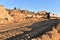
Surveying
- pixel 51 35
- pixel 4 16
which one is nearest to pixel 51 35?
pixel 51 35

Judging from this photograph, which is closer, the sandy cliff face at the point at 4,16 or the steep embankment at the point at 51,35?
the steep embankment at the point at 51,35

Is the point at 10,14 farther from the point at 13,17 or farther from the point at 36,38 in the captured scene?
the point at 36,38

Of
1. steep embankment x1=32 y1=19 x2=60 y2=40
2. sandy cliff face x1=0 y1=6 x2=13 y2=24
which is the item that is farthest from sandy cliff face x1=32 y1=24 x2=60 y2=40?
sandy cliff face x1=0 y1=6 x2=13 y2=24

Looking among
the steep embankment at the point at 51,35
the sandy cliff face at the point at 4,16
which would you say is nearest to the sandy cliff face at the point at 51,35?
the steep embankment at the point at 51,35

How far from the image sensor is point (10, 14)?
4012 centimetres

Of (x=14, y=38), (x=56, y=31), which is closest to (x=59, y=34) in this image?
(x=56, y=31)

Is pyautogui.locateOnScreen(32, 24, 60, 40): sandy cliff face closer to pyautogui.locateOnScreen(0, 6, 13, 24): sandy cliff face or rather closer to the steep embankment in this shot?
the steep embankment

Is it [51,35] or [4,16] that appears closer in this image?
[51,35]

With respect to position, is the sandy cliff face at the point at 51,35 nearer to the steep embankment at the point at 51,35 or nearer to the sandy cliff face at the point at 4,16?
the steep embankment at the point at 51,35

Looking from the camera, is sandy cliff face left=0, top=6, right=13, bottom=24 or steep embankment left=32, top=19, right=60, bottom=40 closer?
steep embankment left=32, top=19, right=60, bottom=40

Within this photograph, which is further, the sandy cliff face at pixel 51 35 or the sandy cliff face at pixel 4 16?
the sandy cliff face at pixel 4 16

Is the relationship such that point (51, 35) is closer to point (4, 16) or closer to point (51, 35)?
point (51, 35)

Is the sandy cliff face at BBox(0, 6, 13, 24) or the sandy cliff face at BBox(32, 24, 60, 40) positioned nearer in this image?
the sandy cliff face at BBox(32, 24, 60, 40)

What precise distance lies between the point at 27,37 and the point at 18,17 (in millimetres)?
22038
